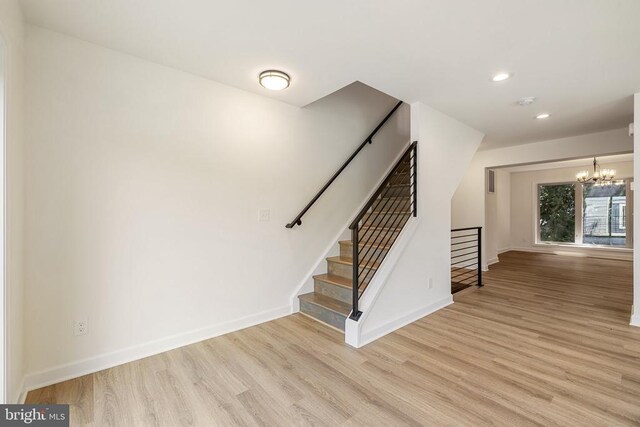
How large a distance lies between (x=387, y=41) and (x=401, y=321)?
2.43 metres

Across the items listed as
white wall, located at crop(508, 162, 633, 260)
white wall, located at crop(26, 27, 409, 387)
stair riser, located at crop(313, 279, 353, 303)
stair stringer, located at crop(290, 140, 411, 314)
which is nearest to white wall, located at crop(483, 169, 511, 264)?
white wall, located at crop(508, 162, 633, 260)

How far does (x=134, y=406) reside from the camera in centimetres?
165

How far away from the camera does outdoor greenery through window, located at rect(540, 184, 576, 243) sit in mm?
7680

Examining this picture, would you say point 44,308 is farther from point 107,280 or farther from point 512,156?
point 512,156

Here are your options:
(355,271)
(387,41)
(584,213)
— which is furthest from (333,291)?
(584,213)

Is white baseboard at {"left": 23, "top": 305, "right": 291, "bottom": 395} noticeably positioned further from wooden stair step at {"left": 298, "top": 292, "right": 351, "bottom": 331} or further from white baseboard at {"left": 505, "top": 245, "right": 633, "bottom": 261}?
white baseboard at {"left": 505, "top": 245, "right": 633, "bottom": 261}

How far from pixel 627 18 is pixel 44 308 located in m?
4.09

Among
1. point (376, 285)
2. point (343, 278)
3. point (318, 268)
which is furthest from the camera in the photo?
point (318, 268)

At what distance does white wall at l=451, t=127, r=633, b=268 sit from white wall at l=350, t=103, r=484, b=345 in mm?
1983

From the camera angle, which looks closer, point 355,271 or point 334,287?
point 355,271

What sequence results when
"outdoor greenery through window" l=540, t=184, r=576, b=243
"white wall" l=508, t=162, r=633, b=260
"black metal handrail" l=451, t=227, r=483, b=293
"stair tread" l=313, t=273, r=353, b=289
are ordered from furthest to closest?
"outdoor greenery through window" l=540, t=184, r=576, b=243 → "white wall" l=508, t=162, r=633, b=260 → "black metal handrail" l=451, t=227, r=483, b=293 → "stair tread" l=313, t=273, r=353, b=289

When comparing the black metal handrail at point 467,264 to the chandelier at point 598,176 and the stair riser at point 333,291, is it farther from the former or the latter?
the chandelier at point 598,176

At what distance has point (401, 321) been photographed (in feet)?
9.16

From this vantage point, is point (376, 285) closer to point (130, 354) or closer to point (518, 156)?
point (130, 354)
